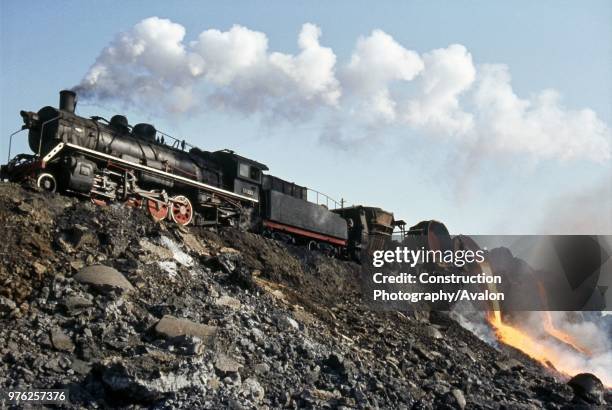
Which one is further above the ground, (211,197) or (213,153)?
(213,153)

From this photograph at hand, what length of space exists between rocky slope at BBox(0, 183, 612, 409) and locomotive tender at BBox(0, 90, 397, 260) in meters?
1.26

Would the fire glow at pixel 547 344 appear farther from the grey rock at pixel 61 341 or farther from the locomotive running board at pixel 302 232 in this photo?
the grey rock at pixel 61 341

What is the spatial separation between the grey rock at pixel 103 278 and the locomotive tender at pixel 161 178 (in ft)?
12.9

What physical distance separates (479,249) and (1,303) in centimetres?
2327

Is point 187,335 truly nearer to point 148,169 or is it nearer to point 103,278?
point 103,278

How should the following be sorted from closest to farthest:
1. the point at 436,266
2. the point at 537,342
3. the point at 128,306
Answer: the point at 128,306
the point at 436,266
the point at 537,342

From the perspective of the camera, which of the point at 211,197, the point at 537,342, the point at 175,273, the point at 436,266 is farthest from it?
the point at 537,342

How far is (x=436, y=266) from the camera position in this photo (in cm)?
2614

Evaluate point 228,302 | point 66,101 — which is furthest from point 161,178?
point 228,302

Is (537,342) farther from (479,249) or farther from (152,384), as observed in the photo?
(152,384)

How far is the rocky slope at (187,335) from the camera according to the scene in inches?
313

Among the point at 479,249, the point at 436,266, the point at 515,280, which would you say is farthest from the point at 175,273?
the point at 515,280

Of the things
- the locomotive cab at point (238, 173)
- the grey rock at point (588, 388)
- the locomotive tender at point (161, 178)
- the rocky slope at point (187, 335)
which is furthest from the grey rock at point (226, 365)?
the locomotive cab at point (238, 173)

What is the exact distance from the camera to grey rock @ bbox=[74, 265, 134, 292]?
9.95 meters
